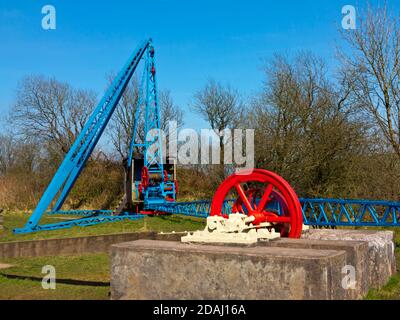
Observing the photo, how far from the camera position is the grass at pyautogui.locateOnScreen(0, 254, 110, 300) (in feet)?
24.2

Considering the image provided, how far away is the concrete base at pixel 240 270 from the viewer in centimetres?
542

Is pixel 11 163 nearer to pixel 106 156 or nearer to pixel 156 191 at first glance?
pixel 106 156

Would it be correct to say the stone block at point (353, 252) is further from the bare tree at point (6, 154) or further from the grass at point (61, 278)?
the bare tree at point (6, 154)

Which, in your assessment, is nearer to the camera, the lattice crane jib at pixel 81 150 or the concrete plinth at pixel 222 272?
the concrete plinth at pixel 222 272

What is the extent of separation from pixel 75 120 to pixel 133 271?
107 ft

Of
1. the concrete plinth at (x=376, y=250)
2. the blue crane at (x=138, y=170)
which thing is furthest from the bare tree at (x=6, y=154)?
the concrete plinth at (x=376, y=250)

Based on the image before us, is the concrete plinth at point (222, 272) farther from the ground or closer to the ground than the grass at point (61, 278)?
farther from the ground

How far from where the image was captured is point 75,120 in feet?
123

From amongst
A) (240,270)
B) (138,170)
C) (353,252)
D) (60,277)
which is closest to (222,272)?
(240,270)

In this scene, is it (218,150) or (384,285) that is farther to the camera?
(218,150)

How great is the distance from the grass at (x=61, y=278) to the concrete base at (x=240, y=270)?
938 millimetres

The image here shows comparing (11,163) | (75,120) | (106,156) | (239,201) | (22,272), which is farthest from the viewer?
(11,163)

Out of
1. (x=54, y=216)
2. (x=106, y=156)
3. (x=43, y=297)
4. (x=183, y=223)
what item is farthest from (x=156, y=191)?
(x=43, y=297)

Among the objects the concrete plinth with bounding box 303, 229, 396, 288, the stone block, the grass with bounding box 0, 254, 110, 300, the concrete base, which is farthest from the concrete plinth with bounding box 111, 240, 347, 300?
the concrete plinth with bounding box 303, 229, 396, 288
